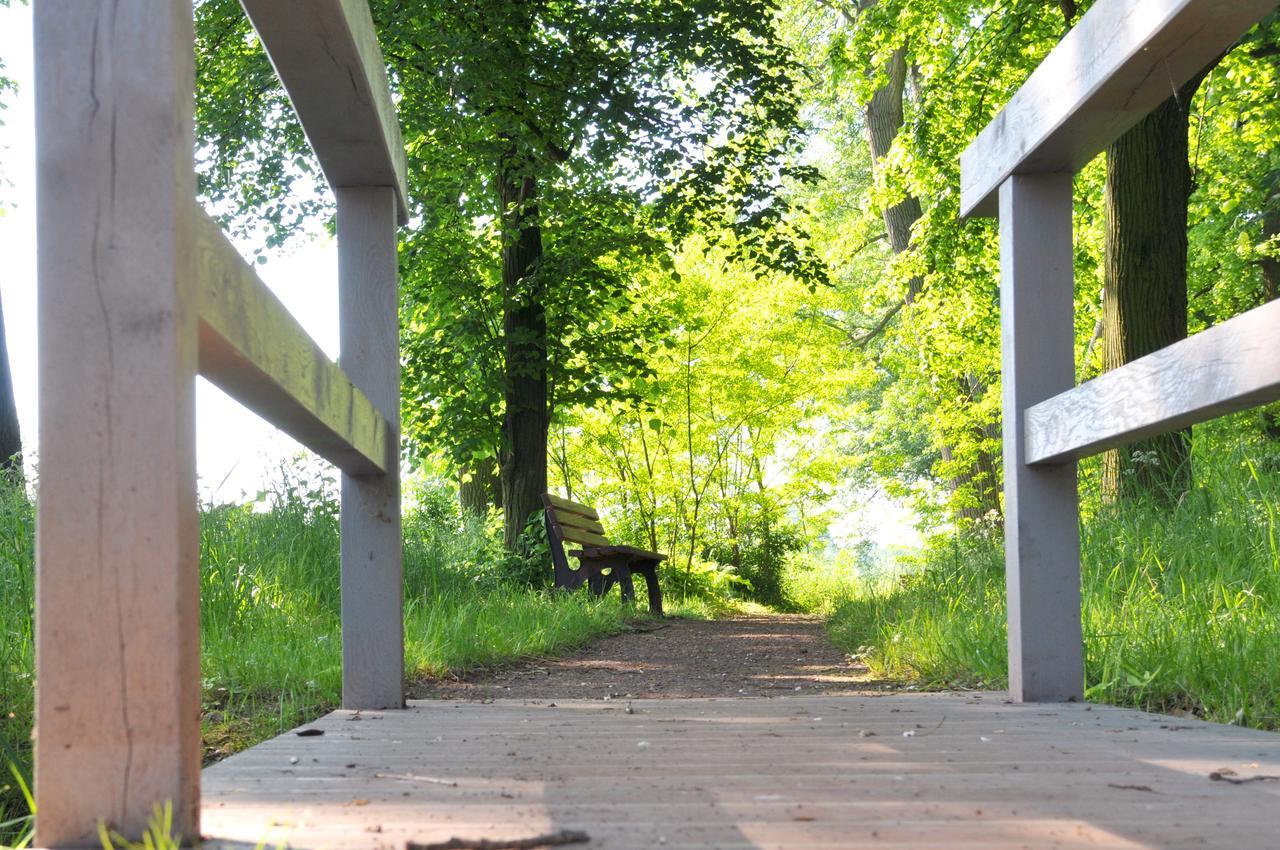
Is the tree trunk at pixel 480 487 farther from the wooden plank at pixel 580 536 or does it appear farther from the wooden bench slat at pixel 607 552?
the wooden bench slat at pixel 607 552

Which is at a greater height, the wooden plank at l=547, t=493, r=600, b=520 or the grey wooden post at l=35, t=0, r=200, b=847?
the grey wooden post at l=35, t=0, r=200, b=847

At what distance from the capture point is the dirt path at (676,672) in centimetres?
433

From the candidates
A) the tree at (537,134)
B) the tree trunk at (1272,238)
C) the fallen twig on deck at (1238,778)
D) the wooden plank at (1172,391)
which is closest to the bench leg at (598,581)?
the tree at (537,134)

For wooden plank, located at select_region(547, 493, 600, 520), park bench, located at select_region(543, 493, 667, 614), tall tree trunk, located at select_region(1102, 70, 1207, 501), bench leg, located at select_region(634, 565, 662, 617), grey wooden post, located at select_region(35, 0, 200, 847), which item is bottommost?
bench leg, located at select_region(634, 565, 662, 617)

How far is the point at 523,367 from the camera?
30.7 ft

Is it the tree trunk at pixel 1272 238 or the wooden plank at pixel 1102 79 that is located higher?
the tree trunk at pixel 1272 238

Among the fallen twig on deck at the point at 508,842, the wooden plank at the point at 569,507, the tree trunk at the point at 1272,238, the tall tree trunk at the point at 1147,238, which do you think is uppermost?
the tree trunk at the point at 1272,238

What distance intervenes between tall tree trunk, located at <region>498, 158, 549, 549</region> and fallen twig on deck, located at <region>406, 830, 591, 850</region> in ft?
26.9

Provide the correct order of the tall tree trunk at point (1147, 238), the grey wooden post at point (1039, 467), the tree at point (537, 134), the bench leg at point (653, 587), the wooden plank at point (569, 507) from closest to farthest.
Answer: the grey wooden post at point (1039, 467)
the tall tree trunk at point (1147, 238)
the tree at point (537, 134)
the wooden plank at point (569, 507)
the bench leg at point (653, 587)

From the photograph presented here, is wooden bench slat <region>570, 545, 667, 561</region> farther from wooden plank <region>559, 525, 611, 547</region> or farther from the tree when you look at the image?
the tree

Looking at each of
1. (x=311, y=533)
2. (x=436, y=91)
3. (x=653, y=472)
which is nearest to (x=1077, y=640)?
(x=311, y=533)

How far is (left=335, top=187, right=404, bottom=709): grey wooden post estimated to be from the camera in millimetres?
2588

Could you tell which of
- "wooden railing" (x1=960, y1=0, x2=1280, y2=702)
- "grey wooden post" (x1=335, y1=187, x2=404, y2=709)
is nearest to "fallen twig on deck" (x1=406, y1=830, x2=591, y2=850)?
"wooden railing" (x1=960, y1=0, x2=1280, y2=702)

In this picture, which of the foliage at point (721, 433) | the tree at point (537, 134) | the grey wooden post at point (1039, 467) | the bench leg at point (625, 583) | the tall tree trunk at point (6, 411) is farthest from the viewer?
the foliage at point (721, 433)
